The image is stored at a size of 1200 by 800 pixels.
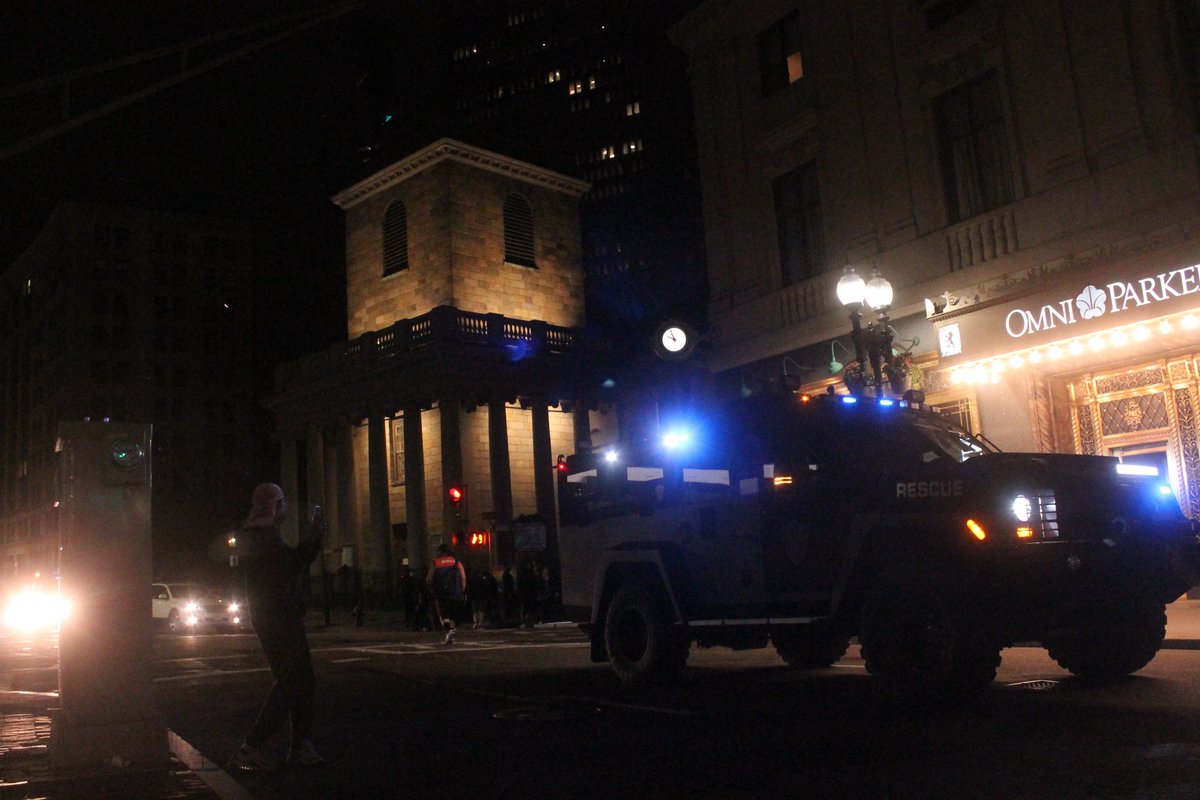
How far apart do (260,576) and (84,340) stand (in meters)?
86.9

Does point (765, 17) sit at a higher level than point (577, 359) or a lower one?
higher

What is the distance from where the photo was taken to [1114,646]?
8719 millimetres

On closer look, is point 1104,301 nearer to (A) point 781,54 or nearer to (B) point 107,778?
(A) point 781,54

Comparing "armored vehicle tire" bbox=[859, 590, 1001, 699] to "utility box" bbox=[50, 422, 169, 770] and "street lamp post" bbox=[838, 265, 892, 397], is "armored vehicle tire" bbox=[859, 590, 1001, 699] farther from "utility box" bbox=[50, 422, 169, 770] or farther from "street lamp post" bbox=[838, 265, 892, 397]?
"street lamp post" bbox=[838, 265, 892, 397]

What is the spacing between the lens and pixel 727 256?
24938 mm

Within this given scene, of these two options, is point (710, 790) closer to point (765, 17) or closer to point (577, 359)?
point (765, 17)

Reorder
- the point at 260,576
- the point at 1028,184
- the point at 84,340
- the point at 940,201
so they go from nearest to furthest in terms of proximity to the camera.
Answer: the point at 260,576, the point at 1028,184, the point at 940,201, the point at 84,340

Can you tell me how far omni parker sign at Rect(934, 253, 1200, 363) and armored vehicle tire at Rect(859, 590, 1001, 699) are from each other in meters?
9.89

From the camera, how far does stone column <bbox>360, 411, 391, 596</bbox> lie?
42.2 meters

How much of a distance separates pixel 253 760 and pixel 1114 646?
678 centimetres

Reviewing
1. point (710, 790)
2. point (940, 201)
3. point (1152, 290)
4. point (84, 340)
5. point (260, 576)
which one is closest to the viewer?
point (710, 790)

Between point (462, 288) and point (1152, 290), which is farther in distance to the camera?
point (462, 288)

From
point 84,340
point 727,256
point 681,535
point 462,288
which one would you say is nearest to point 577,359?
point 462,288

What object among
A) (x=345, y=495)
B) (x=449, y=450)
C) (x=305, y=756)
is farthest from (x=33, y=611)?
(x=305, y=756)
